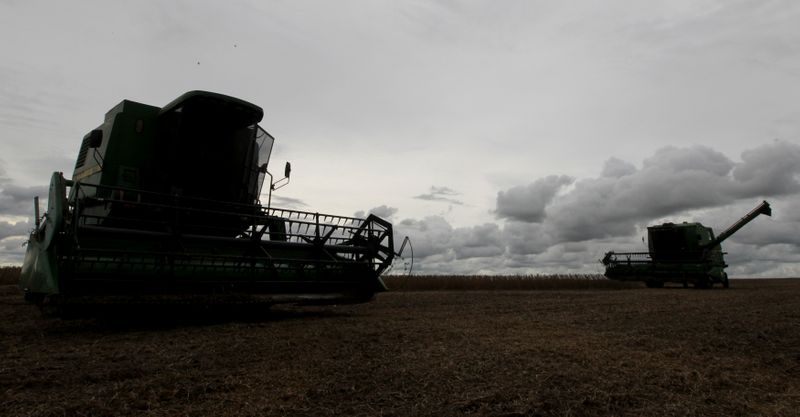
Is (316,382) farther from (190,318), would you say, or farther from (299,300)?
(190,318)

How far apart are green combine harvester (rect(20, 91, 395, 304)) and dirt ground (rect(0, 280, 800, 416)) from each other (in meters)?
0.64

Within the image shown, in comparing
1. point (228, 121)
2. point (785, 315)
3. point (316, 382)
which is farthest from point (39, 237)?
point (785, 315)

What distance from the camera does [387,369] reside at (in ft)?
12.1

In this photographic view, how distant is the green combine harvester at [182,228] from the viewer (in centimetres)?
538

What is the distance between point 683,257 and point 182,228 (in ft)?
80.5

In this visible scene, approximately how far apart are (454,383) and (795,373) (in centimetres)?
312

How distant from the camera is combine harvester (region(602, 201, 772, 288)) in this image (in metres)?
22.7

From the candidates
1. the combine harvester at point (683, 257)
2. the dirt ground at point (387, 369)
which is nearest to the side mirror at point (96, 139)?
the dirt ground at point (387, 369)

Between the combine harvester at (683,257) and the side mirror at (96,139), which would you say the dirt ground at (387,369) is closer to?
the side mirror at (96,139)

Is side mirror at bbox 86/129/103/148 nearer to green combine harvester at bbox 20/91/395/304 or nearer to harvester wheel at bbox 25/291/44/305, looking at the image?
green combine harvester at bbox 20/91/395/304

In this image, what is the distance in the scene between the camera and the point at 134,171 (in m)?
7.14

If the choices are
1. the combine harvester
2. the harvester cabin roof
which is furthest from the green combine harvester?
the combine harvester

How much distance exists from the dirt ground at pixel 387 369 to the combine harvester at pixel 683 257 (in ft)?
62.4

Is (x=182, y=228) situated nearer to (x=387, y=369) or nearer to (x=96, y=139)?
(x=96, y=139)
